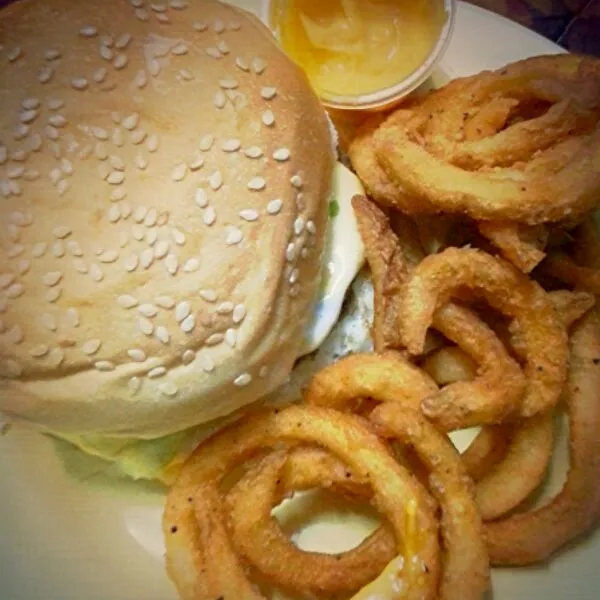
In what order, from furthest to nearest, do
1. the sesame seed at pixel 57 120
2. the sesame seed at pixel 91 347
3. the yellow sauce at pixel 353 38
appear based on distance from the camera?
the yellow sauce at pixel 353 38 < the sesame seed at pixel 57 120 < the sesame seed at pixel 91 347

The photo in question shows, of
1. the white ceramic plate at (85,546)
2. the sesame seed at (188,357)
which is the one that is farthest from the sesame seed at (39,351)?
the white ceramic plate at (85,546)

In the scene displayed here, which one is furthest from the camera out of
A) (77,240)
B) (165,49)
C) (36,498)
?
(36,498)

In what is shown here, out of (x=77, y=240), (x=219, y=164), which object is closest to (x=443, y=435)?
(x=219, y=164)

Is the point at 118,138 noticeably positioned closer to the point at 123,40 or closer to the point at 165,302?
the point at 123,40

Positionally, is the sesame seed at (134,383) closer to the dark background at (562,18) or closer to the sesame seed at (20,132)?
the sesame seed at (20,132)

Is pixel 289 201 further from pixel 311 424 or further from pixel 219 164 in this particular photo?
pixel 311 424

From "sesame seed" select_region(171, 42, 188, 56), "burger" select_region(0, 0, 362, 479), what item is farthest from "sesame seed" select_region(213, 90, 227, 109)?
"sesame seed" select_region(171, 42, 188, 56)

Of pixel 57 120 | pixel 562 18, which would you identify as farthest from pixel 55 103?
pixel 562 18

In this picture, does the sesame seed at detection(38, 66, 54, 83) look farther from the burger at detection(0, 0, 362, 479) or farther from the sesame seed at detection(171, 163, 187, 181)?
the sesame seed at detection(171, 163, 187, 181)
